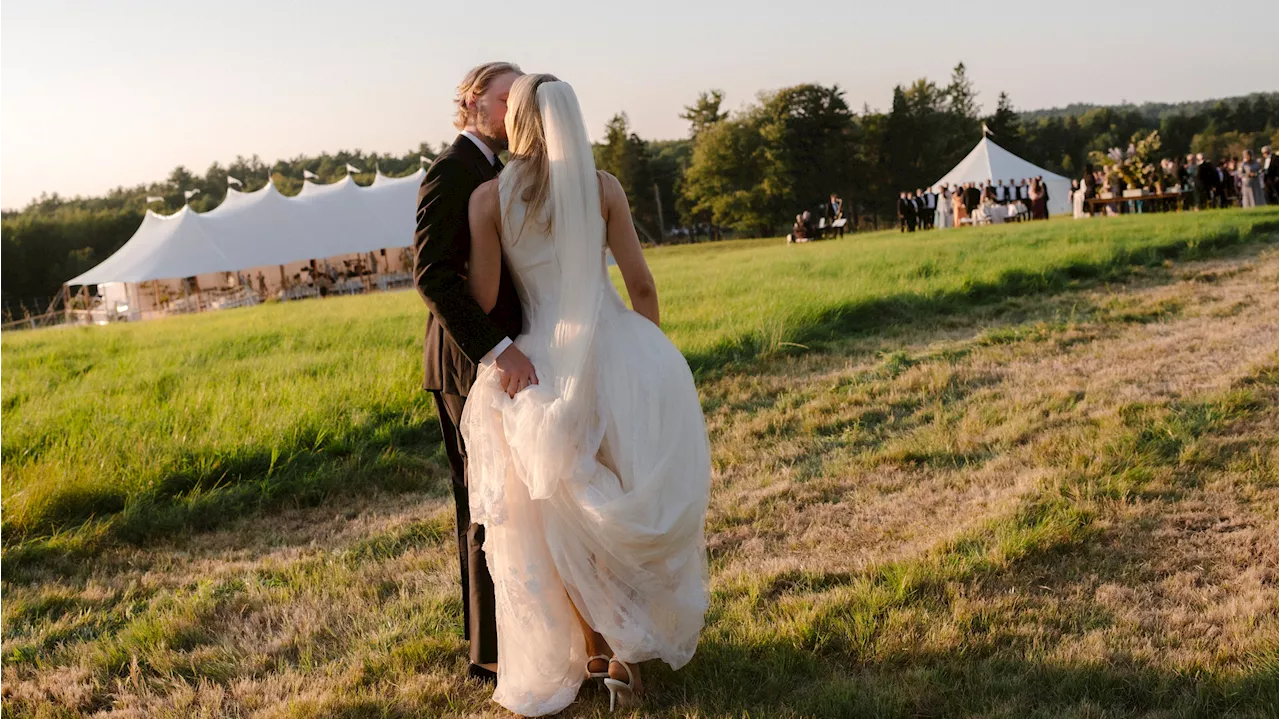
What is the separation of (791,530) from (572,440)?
2045 millimetres

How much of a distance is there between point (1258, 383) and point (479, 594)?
17.8ft

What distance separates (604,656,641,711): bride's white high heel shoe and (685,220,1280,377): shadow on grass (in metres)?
5.20

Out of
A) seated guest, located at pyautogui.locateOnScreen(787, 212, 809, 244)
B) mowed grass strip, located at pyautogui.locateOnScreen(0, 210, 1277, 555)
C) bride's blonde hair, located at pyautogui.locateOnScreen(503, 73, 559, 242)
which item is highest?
seated guest, located at pyautogui.locateOnScreen(787, 212, 809, 244)

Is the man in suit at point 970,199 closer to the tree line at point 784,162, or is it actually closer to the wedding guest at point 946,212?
the wedding guest at point 946,212

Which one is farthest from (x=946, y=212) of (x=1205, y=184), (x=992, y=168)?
(x=1205, y=184)

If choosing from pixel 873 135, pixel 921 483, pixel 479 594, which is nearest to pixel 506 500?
pixel 479 594

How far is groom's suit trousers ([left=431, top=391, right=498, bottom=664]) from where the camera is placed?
2.96 metres

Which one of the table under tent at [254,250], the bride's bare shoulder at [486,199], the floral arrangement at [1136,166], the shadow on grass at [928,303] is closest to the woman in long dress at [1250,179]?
the floral arrangement at [1136,166]

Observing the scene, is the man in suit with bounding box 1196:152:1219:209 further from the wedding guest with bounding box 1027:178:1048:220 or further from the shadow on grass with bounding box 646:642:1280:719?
the shadow on grass with bounding box 646:642:1280:719

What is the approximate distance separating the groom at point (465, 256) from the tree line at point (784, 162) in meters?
62.2

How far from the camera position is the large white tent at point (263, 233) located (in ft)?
104

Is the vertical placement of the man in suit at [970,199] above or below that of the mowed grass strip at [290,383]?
above

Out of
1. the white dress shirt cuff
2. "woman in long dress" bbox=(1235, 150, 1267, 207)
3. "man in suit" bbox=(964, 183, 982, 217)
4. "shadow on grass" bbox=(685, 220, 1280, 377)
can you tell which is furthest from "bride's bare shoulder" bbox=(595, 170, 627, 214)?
"man in suit" bbox=(964, 183, 982, 217)

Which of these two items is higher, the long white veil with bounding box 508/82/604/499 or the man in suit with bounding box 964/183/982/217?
the man in suit with bounding box 964/183/982/217
